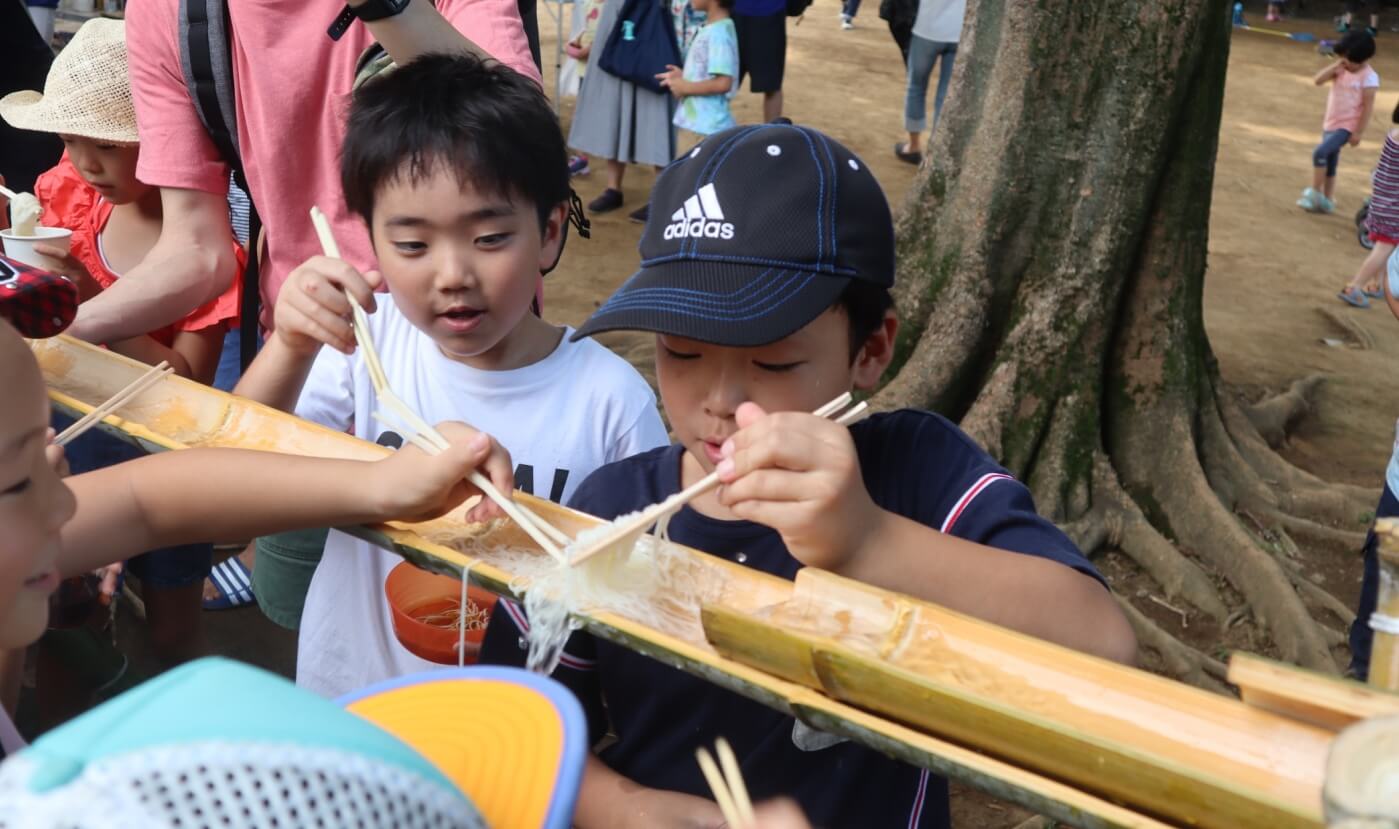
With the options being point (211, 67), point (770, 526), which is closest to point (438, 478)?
point (770, 526)

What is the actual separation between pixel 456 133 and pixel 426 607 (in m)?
0.84

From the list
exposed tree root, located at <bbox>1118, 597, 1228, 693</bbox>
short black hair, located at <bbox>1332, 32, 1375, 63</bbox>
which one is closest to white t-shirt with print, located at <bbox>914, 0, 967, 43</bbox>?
short black hair, located at <bbox>1332, 32, 1375, 63</bbox>

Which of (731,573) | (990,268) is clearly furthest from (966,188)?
(731,573)

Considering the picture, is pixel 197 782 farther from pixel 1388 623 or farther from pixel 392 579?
pixel 392 579

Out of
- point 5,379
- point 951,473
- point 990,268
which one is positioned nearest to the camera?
point 5,379

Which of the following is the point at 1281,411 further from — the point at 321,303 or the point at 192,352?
the point at 321,303

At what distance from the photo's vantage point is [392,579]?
6.73ft

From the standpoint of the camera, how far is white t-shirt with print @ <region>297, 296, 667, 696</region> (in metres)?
2.14

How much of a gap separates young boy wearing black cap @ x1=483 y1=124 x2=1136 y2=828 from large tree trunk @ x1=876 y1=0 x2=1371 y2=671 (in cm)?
241

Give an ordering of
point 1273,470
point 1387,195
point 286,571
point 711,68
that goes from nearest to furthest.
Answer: point 286,571
point 1273,470
point 1387,195
point 711,68

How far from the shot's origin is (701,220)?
163cm

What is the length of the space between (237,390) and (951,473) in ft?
4.31

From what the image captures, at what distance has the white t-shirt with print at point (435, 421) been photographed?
2.14 m

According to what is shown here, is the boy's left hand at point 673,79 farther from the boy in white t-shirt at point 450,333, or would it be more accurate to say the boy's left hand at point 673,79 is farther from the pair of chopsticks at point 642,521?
the pair of chopsticks at point 642,521
